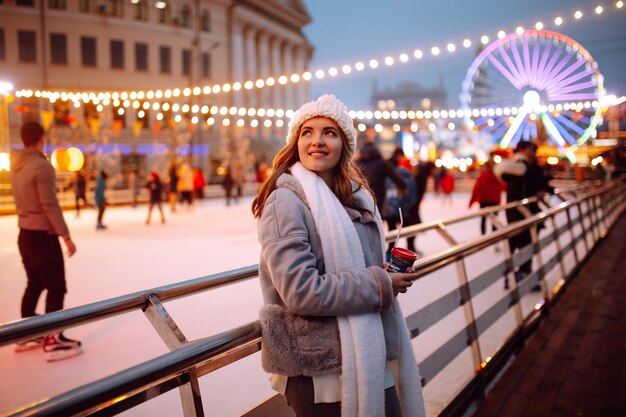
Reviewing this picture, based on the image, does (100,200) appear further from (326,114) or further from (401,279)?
(401,279)

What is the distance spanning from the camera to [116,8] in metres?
38.1

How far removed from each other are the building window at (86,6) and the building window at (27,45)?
3.62 meters

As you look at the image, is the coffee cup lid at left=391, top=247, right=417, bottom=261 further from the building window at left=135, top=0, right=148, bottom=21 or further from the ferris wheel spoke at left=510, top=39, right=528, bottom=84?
the building window at left=135, top=0, right=148, bottom=21

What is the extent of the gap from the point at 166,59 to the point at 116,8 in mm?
4751

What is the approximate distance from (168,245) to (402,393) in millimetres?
9366

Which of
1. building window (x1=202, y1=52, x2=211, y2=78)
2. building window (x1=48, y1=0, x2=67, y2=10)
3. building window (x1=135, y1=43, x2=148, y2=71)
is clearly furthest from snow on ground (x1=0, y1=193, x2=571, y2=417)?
building window (x1=202, y1=52, x2=211, y2=78)

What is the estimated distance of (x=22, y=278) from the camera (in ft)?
24.8

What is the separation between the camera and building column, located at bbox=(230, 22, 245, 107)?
46562mm

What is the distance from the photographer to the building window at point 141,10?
3922cm

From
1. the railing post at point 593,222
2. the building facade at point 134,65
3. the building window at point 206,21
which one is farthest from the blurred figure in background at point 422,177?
the building window at point 206,21

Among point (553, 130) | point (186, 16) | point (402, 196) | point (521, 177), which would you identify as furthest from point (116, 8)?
point (521, 177)

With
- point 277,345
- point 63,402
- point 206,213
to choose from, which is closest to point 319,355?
point 277,345

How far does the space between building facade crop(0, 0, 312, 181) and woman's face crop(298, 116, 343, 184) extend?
1000 inches

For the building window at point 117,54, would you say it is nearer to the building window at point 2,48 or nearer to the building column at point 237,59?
the building window at point 2,48
